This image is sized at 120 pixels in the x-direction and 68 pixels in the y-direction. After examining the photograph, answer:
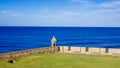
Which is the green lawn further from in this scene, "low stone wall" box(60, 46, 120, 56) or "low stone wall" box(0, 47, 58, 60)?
"low stone wall" box(60, 46, 120, 56)

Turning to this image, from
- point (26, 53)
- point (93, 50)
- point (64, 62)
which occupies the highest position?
point (26, 53)

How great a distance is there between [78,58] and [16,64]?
744 centimetres

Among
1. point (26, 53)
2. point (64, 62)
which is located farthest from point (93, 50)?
point (26, 53)

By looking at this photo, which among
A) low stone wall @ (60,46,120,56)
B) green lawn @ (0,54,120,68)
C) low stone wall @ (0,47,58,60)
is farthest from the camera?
low stone wall @ (60,46,120,56)

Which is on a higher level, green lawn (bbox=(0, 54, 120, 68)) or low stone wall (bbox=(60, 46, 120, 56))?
low stone wall (bbox=(60, 46, 120, 56))

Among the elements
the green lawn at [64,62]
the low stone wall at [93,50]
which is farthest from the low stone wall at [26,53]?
the low stone wall at [93,50]

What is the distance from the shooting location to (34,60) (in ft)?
82.2

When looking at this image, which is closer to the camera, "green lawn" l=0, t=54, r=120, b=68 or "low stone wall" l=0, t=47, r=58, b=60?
"green lawn" l=0, t=54, r=120, b=68

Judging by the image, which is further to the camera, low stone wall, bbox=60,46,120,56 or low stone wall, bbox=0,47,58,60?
low stone wall, bbox=60,46,120,56

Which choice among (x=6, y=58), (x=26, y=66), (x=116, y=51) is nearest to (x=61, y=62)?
(x=26, y=66)

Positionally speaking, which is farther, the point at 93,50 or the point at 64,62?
the point at 93,50

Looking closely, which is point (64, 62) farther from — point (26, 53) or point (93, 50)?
point (93, 50)

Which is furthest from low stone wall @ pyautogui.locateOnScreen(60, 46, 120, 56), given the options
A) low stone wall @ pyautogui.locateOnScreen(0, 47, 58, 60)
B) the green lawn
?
the green lawn

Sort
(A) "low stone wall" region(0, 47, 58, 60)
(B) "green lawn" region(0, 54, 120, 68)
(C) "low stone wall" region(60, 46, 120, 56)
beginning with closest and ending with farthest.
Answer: (B) "green lawn" region(0, 54, 120, 68), (A) "low stone wall" region(0, 47, 58, 60), (C) "low stone wall" region(60, 46, 120, 56)
